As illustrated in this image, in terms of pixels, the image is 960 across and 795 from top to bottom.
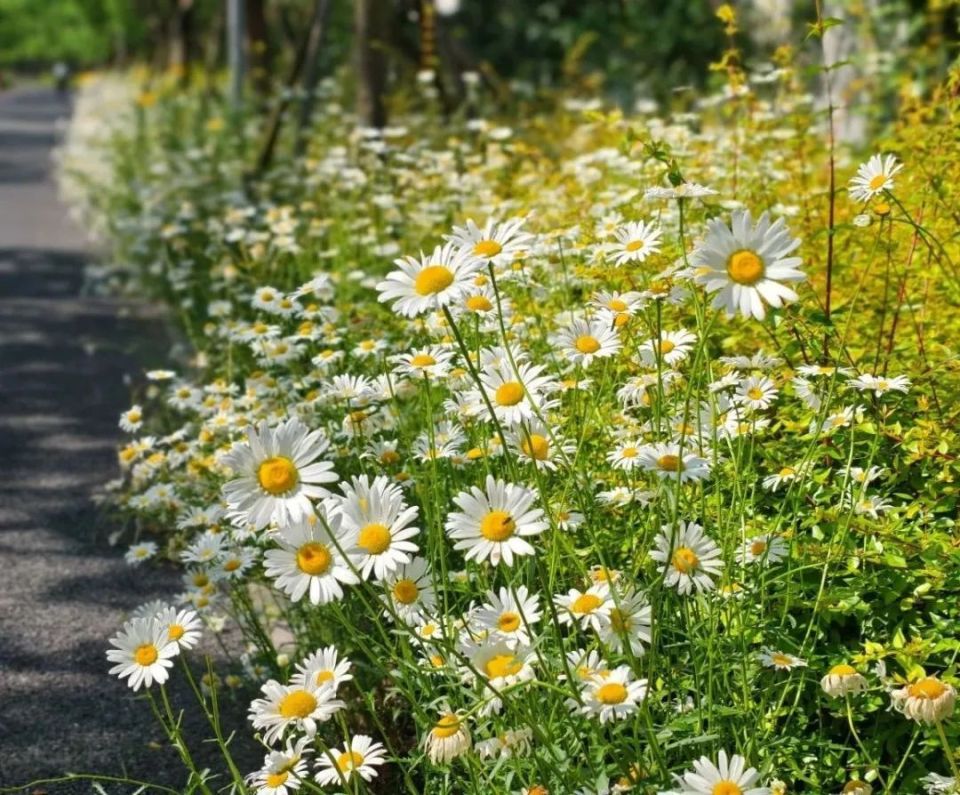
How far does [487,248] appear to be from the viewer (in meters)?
2.29

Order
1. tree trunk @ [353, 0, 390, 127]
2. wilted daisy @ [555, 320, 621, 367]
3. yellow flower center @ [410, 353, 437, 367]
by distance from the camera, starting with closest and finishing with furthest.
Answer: wilted daisy @ [555, 320, 621, 367] → yellow flower center @ [410, 353, 437, 367] → tree trunk @ [353, 0, 390, 127]

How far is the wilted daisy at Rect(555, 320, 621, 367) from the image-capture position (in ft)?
8.30

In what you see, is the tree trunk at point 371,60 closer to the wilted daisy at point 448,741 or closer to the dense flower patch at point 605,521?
the dense flower patch at point 605,521

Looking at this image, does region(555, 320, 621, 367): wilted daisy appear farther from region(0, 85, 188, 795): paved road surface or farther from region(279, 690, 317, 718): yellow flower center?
region(0, 85, 188, 795): paved road surface

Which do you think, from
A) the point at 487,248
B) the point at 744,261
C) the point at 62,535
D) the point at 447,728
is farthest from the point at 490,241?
the point at 62,535

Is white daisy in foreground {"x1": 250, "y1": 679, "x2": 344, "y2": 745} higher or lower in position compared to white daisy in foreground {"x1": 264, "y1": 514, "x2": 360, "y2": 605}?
lower

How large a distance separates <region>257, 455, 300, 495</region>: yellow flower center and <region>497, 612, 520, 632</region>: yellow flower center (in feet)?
1.62

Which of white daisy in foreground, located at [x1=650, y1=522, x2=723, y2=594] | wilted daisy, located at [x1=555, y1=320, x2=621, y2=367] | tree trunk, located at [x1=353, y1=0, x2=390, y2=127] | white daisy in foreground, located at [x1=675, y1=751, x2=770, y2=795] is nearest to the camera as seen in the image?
white daisy in foreground, located at [x1=675, y1=751, x2=770, y2=795]

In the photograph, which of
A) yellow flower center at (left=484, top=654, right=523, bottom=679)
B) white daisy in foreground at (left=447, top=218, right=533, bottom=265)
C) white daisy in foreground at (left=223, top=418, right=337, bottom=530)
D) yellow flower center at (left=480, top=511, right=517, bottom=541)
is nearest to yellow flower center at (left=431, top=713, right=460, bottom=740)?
yellow flower center at (left=484, top=654, right=523, bottom=679)

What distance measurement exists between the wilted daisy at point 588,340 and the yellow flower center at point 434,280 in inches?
18.4

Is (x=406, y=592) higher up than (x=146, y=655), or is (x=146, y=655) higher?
(x=406, y=592)

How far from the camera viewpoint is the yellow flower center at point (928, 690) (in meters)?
2.03

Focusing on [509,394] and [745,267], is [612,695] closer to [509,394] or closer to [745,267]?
[509,394]

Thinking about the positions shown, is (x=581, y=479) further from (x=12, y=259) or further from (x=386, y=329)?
(x=12, y=259)
